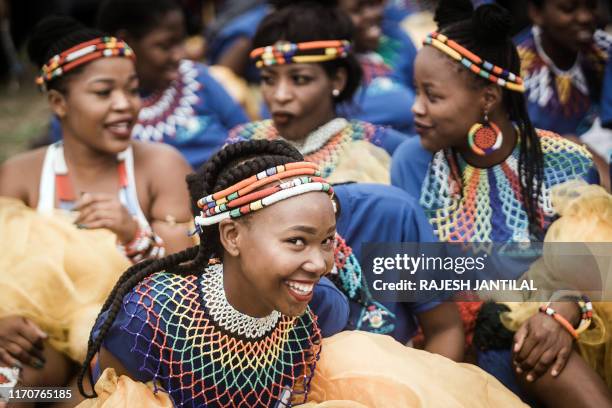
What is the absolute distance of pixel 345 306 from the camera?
2.85 m

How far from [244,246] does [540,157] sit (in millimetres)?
1548

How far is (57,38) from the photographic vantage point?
12.8 ft

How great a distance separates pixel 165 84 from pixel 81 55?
137 cm

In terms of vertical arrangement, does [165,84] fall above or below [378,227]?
above

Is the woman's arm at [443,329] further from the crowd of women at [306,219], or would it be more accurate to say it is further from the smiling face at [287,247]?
the smiling face at [287,247]

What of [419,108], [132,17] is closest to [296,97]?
[419,108]

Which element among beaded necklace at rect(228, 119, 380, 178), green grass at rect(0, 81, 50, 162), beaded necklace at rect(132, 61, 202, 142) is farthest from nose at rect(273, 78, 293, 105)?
green grass at rect(0, 81, 50, 162)

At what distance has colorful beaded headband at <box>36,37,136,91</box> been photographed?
150 inches

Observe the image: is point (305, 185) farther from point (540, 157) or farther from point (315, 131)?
point (315, 131)

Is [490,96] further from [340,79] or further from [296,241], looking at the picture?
[296,241]

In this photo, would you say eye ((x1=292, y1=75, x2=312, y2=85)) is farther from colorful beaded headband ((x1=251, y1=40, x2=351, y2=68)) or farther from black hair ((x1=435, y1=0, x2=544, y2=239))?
black hair ((x1=435, y1=0, x2=544, y2=239))

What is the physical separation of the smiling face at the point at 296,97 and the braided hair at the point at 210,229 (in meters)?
1.54

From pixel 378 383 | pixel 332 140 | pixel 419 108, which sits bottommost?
pixel 378 383

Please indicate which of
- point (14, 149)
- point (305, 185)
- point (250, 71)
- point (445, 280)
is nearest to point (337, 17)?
point (445, 280)
